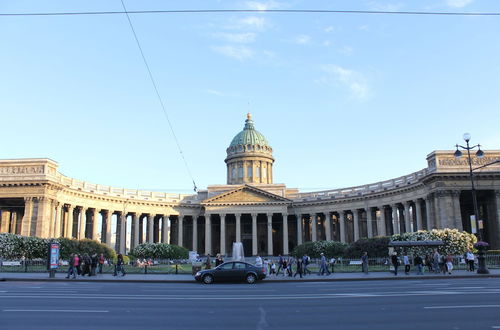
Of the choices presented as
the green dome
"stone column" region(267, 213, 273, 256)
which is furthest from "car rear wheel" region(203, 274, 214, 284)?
the green dome

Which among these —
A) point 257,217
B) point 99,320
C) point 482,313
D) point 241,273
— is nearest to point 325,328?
point 482,313

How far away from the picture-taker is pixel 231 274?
28.6 metres

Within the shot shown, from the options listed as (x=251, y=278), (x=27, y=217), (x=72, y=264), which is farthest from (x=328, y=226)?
(x=72, y=264)

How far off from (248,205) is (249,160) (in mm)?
19221

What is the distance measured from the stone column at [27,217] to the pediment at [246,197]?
31303 mm

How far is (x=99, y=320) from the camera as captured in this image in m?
12.1

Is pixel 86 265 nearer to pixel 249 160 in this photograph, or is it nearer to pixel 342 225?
pixel 342 225

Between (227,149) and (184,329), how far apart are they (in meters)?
96.1

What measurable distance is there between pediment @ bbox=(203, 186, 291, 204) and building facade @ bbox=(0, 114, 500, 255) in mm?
182

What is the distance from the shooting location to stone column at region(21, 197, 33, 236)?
5891cm

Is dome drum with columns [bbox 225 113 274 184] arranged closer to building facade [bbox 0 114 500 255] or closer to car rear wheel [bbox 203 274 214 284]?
building facade [bbox 0 114 500 255]

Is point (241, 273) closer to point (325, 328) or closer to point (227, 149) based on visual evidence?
point (325, 328)

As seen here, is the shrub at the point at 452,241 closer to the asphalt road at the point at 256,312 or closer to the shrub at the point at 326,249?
the shrub at the point at 326,249

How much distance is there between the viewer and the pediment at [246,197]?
83.7 metres
